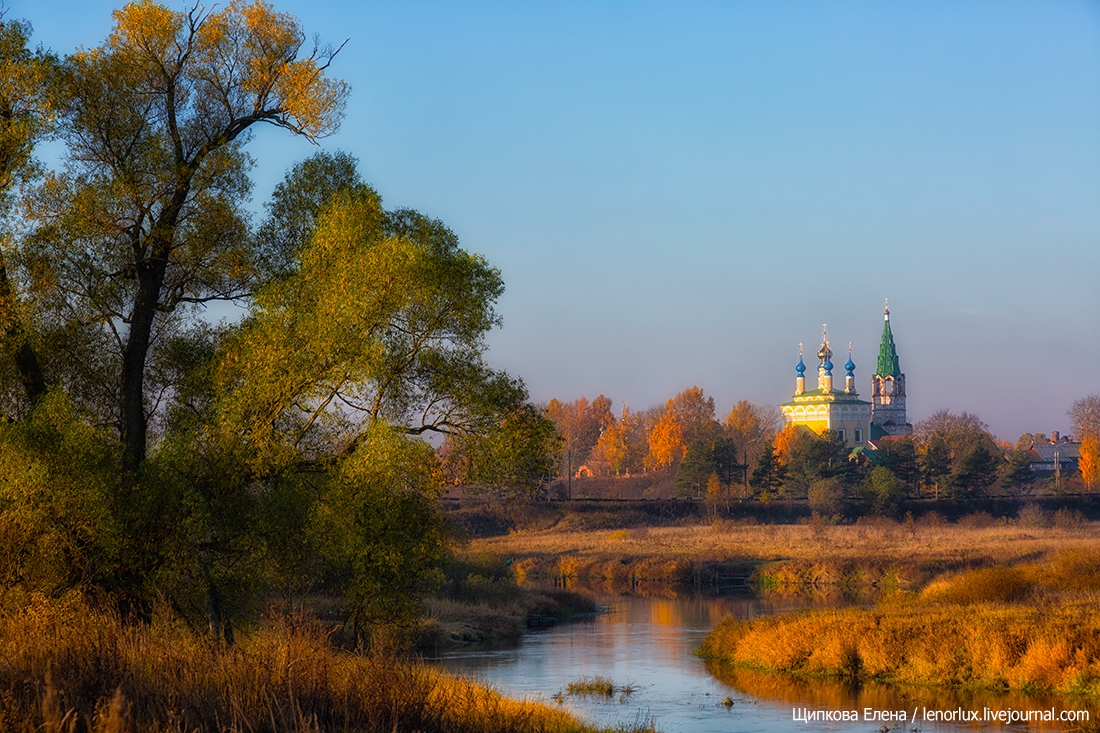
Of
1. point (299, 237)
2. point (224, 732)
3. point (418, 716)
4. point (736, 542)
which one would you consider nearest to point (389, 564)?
point (299, 237)

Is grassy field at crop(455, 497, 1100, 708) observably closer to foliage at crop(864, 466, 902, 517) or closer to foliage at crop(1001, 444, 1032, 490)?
foliage at crop(864, 466, 902, 517)

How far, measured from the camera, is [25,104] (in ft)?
63.0

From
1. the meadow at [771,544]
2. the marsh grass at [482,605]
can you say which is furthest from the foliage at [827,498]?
the marsh grass at [482,605]

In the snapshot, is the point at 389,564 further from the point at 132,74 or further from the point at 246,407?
the point at 132,74

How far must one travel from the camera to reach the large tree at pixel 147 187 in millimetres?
20016

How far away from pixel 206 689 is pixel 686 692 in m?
18.9

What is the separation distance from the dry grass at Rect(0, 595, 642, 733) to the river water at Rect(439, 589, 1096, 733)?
6.15 meters

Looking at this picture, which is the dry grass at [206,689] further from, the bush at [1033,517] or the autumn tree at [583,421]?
the autumn tree at [583,421]

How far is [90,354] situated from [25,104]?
502cm

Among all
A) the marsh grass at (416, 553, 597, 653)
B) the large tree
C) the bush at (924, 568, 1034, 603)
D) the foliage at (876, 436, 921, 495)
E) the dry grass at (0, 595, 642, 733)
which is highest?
the large tree

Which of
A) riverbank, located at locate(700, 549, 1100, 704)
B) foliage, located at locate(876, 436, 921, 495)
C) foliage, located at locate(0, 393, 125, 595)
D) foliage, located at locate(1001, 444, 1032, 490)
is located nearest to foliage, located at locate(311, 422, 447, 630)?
foliage, located at locate(0, 393, 125, 595)

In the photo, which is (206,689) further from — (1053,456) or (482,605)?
(1053,456)

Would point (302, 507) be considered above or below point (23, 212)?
below

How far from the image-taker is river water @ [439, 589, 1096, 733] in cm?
2248
